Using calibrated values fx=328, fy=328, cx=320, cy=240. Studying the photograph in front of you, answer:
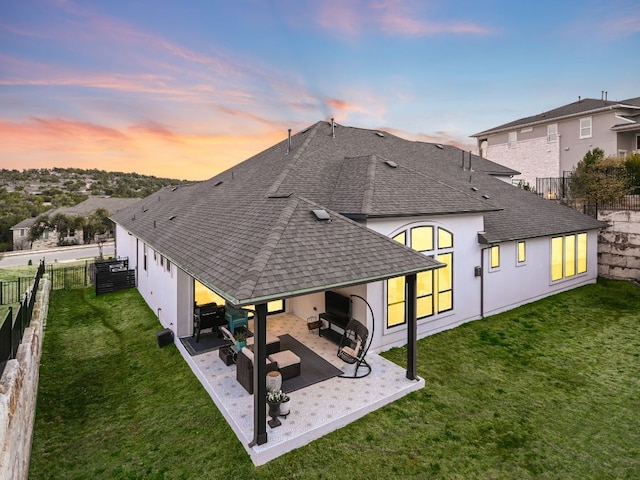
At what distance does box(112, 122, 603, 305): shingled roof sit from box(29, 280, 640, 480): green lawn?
116 inches

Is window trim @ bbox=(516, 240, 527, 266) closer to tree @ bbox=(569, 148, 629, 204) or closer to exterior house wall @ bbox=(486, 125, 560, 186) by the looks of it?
tree @ bbox=(569, 148, 629, 204)

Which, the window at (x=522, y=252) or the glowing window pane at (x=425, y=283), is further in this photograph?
the window at (x=522, y=252)

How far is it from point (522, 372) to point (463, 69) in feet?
69.5

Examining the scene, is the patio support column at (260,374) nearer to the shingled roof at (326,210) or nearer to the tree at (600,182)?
the shingled roof at (326,210)

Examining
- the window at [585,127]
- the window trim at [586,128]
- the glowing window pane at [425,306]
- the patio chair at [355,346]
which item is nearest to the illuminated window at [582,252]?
the glowing window pane at [425,306]

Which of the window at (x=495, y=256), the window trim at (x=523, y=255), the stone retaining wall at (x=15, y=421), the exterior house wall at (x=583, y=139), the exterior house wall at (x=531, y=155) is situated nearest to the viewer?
the stone retaining wall at (x=15, y=421)

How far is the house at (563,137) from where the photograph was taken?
86.1 feet

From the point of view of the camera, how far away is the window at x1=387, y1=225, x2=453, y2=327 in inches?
393

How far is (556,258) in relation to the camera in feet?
50.2

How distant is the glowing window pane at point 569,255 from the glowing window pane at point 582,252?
511 mm

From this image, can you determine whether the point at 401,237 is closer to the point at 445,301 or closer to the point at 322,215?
the point at 445,301

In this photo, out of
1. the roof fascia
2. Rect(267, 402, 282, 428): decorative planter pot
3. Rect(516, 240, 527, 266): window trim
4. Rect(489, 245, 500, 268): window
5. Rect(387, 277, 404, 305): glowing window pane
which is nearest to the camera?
Rect(267, 402, 282, 428): decorative planter pot

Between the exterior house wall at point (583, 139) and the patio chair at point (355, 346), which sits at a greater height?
the exterior house wall at point (583, 139)

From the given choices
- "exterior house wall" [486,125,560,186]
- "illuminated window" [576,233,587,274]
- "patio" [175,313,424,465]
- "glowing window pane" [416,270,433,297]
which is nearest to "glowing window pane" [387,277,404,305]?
"glowing window pane" [416,270,433,297]
